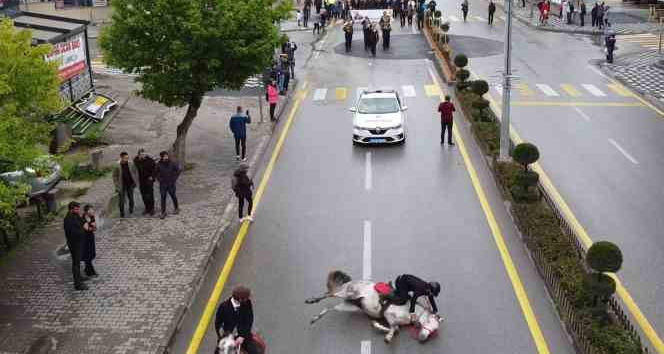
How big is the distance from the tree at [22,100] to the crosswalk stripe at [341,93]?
19.3 metres

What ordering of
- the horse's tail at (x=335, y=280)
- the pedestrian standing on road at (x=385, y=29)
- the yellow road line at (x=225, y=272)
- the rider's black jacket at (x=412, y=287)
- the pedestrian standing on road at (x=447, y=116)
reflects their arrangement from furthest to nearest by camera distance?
the pedestrian standing on road at (x=385, y=29)
the pedestrian standing on road at (x=447, y=116)
the horse's tail at (x=335, y=280)
the yellow road line at (x=225, y=272)
the rider's black jacket at (x=412, y=287)

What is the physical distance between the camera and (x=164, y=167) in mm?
18188

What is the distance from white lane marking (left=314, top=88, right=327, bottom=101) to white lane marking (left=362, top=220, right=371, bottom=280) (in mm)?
15096

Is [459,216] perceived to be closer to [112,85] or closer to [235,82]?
[235,82]

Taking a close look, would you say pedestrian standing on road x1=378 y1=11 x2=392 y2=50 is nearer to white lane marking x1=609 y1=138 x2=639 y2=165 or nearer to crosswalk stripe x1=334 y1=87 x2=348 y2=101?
crosswalk stripe x1=334 y1=87 x2=348 y2=101

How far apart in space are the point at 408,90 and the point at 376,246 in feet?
58.2

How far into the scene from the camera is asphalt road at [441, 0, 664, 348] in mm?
16438

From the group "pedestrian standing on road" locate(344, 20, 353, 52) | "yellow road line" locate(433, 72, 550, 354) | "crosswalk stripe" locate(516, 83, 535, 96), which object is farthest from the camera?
"pedestrian standing on road" locate(344, 20, 353, 52)

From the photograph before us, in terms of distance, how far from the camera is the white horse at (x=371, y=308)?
500 inches

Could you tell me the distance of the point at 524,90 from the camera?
33250 millimetres

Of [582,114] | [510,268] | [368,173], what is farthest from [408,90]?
[510,268]

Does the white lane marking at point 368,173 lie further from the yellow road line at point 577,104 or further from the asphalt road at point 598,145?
the yellow road line at point 577,104

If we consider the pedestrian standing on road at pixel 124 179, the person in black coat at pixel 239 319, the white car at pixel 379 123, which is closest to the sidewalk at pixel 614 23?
the white car at pixel 379 123

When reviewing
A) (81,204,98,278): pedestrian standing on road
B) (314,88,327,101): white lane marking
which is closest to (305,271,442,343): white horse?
(81,204,98,278): pedestrian standing on road
